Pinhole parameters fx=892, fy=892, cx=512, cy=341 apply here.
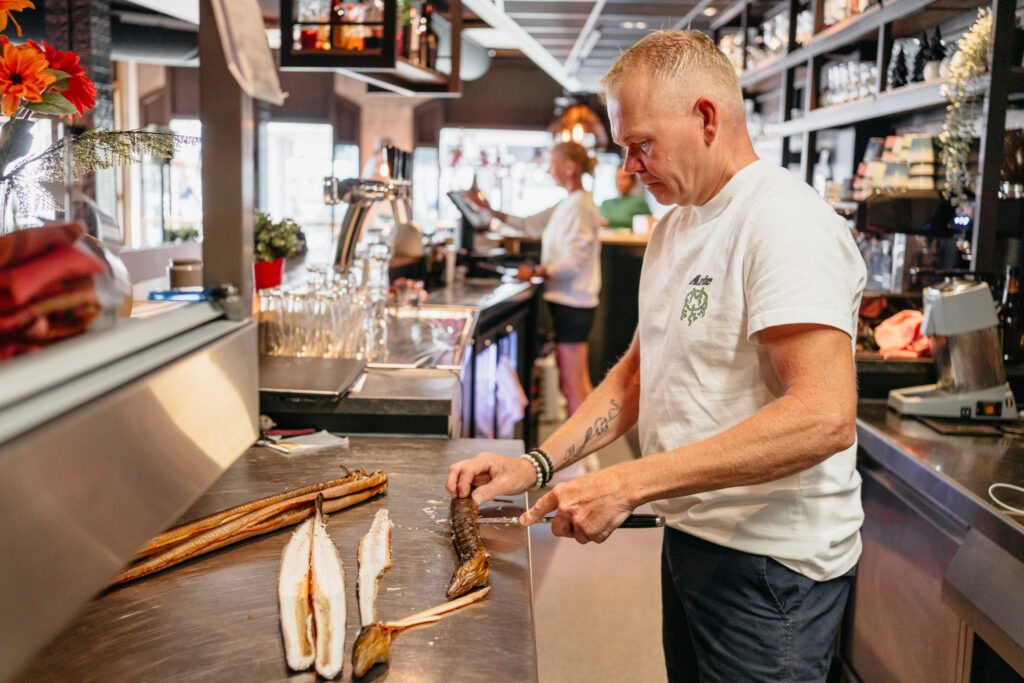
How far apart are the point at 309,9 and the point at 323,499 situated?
8.61 feet

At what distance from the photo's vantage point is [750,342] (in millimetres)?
1463

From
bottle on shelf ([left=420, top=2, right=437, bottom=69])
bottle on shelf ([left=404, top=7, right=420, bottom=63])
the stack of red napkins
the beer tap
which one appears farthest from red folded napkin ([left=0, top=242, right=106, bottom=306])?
bottle on shelf ([left=420, top=2, right=437, bottom=69])

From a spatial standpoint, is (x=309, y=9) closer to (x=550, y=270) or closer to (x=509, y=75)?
(x=550, y=270)

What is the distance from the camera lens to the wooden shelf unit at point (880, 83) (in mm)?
2838

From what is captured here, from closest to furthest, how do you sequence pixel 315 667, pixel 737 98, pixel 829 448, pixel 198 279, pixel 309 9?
pixel 315 667 → pixel 829 448 → pixel 737 98 → pixel 198 279 → pixel 309 9

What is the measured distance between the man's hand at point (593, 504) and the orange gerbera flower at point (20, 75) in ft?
3.27

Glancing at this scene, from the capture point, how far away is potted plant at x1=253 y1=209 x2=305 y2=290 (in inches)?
119

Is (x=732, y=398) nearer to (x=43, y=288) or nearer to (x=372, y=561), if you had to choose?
(x=372, y=561)

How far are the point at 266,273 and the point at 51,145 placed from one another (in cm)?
156

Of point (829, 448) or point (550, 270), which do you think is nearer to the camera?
point (829, 448)

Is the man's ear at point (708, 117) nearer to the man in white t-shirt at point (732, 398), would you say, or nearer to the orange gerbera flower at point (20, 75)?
the man in white t-shirt at point (732, 398)

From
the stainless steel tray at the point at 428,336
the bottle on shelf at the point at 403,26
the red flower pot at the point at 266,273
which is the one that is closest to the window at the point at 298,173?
the bottle on shelf at the point at 403,26

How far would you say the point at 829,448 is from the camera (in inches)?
51.9

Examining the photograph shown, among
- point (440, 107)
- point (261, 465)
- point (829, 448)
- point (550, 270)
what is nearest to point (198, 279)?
point (261, 465)
